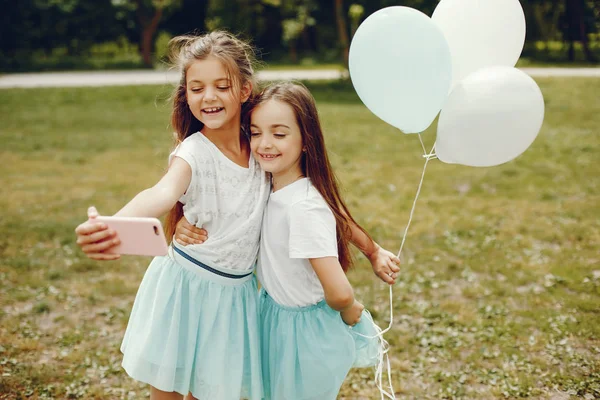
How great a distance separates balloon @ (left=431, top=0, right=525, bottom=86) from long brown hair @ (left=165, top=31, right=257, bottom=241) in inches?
30.8

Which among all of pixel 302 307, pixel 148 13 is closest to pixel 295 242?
pixel 302 307

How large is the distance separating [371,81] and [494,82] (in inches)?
16.8

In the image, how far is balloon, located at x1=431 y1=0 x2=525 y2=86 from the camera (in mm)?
2156

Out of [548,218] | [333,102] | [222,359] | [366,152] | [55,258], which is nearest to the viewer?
[222,359]

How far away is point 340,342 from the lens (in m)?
1.97

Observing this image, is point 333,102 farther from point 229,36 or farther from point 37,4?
point 37,4

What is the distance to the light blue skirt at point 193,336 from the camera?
1925 millimetres

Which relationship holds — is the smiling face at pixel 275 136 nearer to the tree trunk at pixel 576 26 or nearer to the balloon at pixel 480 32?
the balloon at pixel 480 32

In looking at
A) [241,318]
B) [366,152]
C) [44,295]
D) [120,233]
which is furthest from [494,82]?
[366,152]

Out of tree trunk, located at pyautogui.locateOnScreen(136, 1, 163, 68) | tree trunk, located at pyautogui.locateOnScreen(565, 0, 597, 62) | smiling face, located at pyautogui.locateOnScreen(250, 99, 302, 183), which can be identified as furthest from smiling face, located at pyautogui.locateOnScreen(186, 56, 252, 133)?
tree trunk, located at pyautogui.locateOnScreen(136, 1, 163, 68)

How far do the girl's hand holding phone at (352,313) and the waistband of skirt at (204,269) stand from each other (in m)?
0.39

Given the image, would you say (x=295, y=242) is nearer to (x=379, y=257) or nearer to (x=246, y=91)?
(x=379, y=257)

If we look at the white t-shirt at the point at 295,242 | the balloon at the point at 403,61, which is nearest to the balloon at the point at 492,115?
the balloon at the point at 403,61

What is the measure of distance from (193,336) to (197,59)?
0.94 meters
